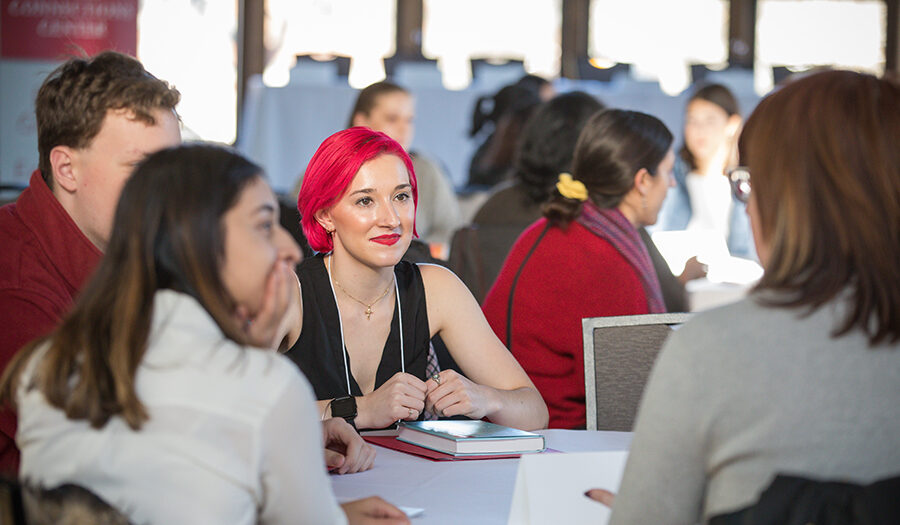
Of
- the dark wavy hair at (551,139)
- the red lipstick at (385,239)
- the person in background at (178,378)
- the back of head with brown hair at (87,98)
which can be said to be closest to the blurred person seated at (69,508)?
the person in background at (178,378)

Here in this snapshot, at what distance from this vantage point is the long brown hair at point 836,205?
1.16m

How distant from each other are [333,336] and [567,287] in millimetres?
755

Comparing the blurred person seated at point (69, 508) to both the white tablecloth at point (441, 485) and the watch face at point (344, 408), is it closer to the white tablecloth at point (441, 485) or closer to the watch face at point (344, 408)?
the white tablecloth at point (441, 485)

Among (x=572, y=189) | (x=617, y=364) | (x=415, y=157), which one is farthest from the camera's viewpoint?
(x=415, y=157)

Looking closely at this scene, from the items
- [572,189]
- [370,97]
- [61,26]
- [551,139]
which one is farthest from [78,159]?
[61,26]

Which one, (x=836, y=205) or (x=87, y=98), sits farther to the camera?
(x=87, y=98)

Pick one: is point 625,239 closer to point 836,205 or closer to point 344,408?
point 344,408

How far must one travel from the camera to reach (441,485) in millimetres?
1654

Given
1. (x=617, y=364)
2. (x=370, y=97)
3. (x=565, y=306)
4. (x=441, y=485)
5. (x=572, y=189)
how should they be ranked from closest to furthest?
(x=441, y=485) → (x=617, y=364) → (x=565, y=306) → (x=572, y=189) → (x=370, y=97)

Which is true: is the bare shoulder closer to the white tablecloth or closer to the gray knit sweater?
the white tablecloth

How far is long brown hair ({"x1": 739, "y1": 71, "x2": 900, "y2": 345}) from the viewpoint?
1.16 meters

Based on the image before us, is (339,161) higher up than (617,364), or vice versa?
(339,161)

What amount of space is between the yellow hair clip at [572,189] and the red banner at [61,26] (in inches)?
169

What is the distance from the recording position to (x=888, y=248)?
1179 millimetres
